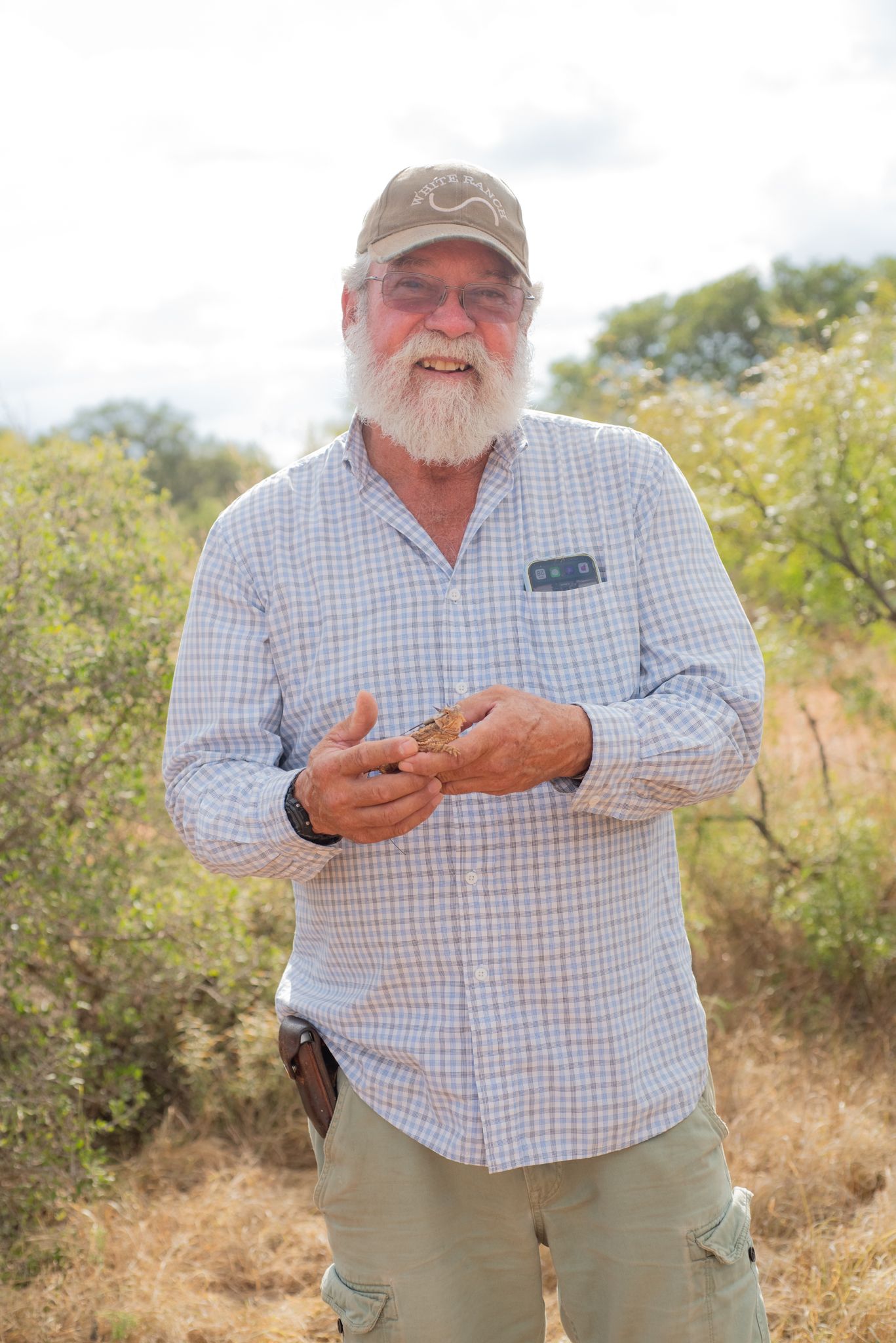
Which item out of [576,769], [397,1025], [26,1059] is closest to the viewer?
[576,769]

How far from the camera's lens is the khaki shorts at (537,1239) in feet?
6.81

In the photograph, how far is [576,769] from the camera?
78.6 inches

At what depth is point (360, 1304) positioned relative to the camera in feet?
7.04

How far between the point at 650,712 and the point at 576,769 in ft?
0.55

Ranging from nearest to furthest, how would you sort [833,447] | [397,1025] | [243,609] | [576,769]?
[576,769] < [397,1025] < [243,609] < [833,447]

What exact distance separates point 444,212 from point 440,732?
1083mm

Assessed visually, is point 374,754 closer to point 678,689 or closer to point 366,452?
point 678,689

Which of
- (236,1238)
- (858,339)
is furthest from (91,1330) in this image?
(858,339)

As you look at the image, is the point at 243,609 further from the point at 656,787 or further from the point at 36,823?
the point at 36,823

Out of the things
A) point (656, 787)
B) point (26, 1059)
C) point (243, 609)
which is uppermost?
point (243, 609)

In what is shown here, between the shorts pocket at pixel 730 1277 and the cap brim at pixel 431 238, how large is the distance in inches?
72.9

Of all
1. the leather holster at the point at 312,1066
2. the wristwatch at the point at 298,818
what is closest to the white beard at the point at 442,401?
the wristwatch at the point at 298,818

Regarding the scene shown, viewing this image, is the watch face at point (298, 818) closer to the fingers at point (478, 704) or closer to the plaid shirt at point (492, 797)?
the plaid shirt at point (492, 797)

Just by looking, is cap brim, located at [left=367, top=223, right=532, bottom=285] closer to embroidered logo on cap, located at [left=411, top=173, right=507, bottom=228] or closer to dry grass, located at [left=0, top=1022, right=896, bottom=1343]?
embroidered logo on cap, located at [left=411, top=173, right=507, bottom=228]
